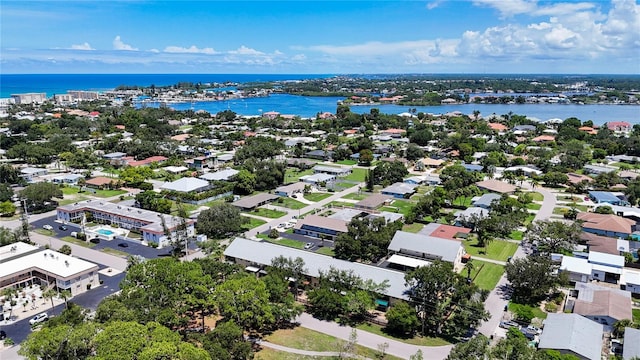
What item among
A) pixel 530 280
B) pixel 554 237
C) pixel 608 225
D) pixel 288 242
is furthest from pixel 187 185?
pixel 608 225

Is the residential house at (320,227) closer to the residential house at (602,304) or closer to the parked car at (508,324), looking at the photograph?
the parked car at (508,324)

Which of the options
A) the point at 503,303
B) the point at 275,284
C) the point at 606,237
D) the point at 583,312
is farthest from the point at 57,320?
the point at 606,237

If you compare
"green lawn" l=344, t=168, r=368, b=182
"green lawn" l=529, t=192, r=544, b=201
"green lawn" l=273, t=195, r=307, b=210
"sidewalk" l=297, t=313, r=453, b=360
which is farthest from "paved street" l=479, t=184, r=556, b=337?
"green lawn" l=344, t=168, r=368, b=182

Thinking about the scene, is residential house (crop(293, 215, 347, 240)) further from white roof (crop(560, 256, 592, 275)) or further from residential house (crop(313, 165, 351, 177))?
residential house (crop(313, 165, 351, 177))

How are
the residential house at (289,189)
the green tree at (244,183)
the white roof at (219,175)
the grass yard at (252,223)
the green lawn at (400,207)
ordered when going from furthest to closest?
the white roof at (219,175) < the residential house at (289,189) < the green tree at (244,183) < the green lawn at (400,207) < the grass yard at (252,223)

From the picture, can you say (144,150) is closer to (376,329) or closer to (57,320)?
(57,320)

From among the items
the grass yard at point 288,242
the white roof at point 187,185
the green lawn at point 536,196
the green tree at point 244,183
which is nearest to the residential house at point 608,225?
the green lawn at point 536,196

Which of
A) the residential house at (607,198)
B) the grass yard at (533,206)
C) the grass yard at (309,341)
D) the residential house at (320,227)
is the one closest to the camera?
the grass yard at (309,341)
